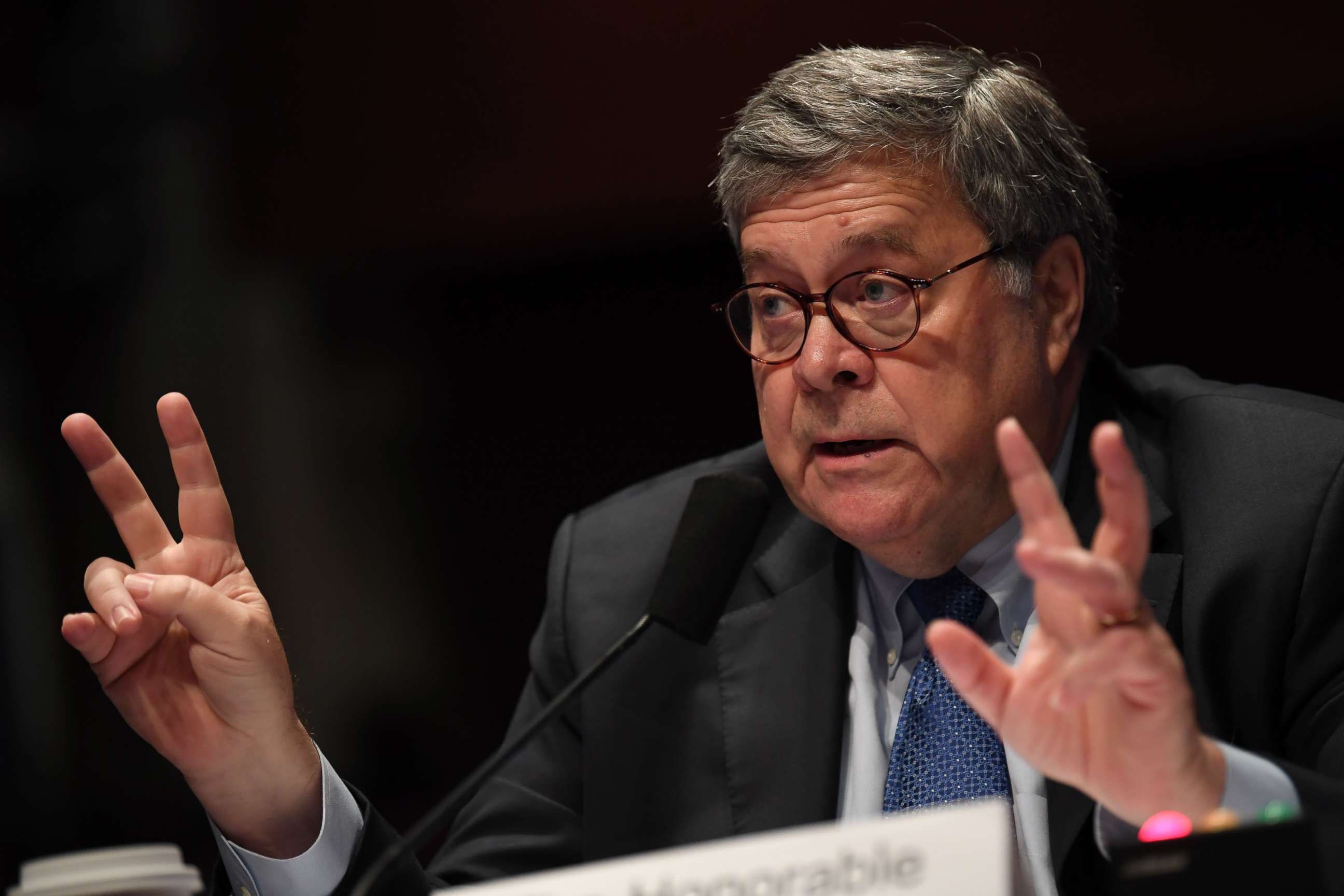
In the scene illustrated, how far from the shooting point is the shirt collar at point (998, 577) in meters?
1.81

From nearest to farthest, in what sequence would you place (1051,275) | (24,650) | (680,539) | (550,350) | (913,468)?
(680,539) < (913,468) < (1051,275) < (550,350) < (24,650)

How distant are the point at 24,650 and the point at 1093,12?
269 cm

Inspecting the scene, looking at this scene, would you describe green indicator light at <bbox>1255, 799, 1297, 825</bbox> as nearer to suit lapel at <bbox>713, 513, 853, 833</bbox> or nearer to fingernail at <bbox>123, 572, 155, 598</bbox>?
suit lapel at <bbox>713, 513, 853, 833</bbox>

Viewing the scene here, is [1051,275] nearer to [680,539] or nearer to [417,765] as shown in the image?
[680,539]

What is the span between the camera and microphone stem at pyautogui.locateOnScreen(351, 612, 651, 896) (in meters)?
1.16

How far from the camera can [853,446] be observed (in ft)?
5.77

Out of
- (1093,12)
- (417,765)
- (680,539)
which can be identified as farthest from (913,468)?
(417,765)

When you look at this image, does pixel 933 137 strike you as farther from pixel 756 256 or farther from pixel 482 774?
pixel 482 774

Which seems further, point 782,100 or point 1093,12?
point 1093,12

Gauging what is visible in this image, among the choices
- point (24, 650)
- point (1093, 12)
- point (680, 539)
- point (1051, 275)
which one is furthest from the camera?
point (24, 650)

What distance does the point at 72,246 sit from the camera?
3.26 meters

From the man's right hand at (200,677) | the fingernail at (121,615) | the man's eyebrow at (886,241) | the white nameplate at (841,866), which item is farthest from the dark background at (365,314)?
the white nameplate at (841,866)

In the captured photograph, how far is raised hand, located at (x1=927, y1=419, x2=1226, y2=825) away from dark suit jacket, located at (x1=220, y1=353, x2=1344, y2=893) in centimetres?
43

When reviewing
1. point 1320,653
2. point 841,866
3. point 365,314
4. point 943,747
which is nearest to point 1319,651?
point 1320,653
